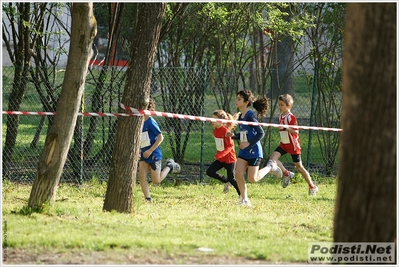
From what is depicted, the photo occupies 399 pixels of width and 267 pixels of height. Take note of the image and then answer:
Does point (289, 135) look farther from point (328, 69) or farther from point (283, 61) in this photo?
point (283, 61)

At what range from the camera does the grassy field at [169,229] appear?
6422 millimetres

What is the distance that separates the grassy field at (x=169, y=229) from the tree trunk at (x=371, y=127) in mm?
1396

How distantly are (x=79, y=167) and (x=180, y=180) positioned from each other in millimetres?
1669

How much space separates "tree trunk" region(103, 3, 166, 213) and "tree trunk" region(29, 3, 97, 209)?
1.82 feet

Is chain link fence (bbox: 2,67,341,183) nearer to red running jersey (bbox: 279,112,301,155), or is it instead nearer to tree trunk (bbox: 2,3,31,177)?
tree trunk (bbox: 2,3,31,177)

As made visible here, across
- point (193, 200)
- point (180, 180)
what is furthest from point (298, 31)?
point (193, 200)

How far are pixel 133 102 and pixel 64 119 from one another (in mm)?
807

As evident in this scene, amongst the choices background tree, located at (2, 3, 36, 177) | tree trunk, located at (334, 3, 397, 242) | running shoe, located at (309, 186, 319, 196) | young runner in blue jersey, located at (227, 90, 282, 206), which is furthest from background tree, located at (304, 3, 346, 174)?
tree trunk, located at (334, 3, 397, 242)

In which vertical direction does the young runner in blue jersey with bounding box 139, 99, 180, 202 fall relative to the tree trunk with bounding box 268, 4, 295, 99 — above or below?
below

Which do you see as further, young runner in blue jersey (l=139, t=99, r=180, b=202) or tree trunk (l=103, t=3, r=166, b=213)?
young runner in blue jersey (l=139, t=99, r=180, b=202)

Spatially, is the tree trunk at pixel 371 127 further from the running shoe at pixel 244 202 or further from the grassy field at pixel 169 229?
the running shoe at pixel 244 202

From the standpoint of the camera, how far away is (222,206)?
10.2 metres

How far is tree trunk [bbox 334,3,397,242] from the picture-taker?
505cm

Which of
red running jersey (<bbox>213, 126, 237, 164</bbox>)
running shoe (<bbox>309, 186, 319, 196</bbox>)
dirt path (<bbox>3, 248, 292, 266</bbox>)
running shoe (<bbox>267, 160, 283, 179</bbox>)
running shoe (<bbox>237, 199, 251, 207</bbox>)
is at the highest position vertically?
red running jersey (<bbox>213, 126, 237, 164</bbox>)
